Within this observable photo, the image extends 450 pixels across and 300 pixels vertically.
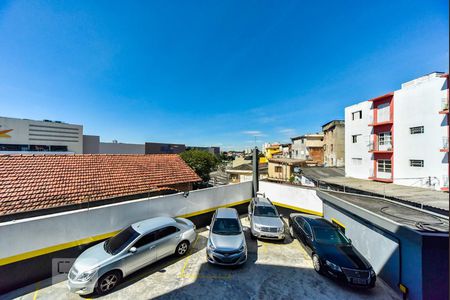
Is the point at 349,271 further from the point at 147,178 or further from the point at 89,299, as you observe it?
the point at 147,178

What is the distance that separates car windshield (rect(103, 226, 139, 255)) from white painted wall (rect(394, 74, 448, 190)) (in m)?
20.0

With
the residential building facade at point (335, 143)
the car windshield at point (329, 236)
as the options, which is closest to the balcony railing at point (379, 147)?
the residential building facade at point (335, 143)

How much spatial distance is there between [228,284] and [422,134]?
1873 centimetres

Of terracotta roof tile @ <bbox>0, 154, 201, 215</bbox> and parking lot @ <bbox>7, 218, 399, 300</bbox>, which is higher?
terracotta roof tile @ <bbox>0, 154, 201, 215</bbox>

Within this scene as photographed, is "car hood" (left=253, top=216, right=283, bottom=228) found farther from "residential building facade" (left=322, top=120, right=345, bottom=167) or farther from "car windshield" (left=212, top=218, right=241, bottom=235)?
"residential building facade" (left=322, top=120, right=345, bottom=167)

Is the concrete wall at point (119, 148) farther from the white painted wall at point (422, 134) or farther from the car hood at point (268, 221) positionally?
the white painted wall at point (422, 134)

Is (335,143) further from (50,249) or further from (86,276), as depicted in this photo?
(50,249)

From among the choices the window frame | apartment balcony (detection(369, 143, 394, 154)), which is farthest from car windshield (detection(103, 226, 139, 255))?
apartment balcony (detection(369, 143, 394, 154))

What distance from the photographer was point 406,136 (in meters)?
15.0

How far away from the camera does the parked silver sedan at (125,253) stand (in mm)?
4668

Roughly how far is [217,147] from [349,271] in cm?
11535

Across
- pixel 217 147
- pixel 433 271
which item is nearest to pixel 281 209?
pixel 433 271

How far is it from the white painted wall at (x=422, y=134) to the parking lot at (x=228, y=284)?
13727 mm

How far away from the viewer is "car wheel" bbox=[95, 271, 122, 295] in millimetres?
4790
